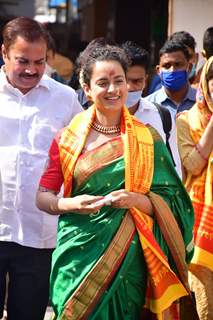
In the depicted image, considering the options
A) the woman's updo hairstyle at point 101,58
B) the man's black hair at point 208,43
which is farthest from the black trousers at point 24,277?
the man's black hair at point 208,43

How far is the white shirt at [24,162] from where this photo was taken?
4699mm

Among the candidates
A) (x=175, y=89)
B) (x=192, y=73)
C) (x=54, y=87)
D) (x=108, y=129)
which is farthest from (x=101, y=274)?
(x=192, y=73)

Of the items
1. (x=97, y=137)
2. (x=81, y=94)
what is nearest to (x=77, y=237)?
(x=97, y=137)

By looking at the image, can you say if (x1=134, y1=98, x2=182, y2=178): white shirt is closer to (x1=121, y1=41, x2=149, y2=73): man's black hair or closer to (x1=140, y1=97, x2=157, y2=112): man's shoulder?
(x1=140, y1=97, x2=157, y2=112): man's shoulder

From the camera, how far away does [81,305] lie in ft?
13.5

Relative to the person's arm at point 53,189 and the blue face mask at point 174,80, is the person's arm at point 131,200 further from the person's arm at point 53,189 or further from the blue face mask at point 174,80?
the blue face mask at point 174,80

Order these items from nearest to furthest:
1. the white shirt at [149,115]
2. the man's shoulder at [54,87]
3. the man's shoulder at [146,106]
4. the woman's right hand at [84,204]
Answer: the woman's right hand at [84,204], the man's shoulder at [54,87], the white shirt at [149,115], the man's shoulder at [146,106]

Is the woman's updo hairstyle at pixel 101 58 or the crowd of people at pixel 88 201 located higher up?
the woman's updo hairstyle at pixel 101 58

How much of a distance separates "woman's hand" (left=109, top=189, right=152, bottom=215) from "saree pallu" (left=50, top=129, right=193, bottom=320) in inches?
3.2

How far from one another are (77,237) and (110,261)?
0.60ft

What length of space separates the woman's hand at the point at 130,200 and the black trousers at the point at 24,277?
0.89 meters

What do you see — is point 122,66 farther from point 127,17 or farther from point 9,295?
point 127,17

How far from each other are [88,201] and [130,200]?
18 centimetres

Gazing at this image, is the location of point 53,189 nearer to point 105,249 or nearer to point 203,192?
point 105,249
